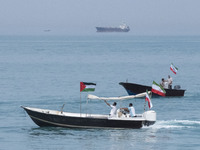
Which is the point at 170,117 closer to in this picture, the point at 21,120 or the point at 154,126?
the point at 154,126

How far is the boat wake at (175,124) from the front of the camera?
137ft

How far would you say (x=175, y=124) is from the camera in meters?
42.7

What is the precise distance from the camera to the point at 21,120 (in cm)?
4478

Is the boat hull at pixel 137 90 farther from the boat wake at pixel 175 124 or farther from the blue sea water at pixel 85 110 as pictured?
the boat wake at pixel 175 124

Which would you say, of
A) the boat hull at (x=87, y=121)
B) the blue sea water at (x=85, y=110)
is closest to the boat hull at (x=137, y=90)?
the blue sea water at (x=85, y=110)

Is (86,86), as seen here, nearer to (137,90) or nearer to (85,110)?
(85,110)

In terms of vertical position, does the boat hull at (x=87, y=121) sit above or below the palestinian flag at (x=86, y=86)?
below

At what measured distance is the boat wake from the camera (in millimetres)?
41628

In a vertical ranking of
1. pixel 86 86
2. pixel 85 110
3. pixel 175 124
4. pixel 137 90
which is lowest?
pixel 175 124

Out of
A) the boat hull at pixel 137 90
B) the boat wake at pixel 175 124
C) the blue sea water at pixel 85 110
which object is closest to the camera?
the blue sea water at pixel 85 110

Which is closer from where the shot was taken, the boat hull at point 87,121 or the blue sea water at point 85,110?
the blue sea water at point 85,110

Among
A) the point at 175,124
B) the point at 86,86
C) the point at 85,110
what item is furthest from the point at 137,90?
the point at 86,86

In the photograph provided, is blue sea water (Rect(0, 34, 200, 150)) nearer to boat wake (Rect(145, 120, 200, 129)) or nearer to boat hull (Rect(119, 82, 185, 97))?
boat wake (Rect(145, 120, 200, 129))

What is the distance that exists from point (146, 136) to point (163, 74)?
185 feet
